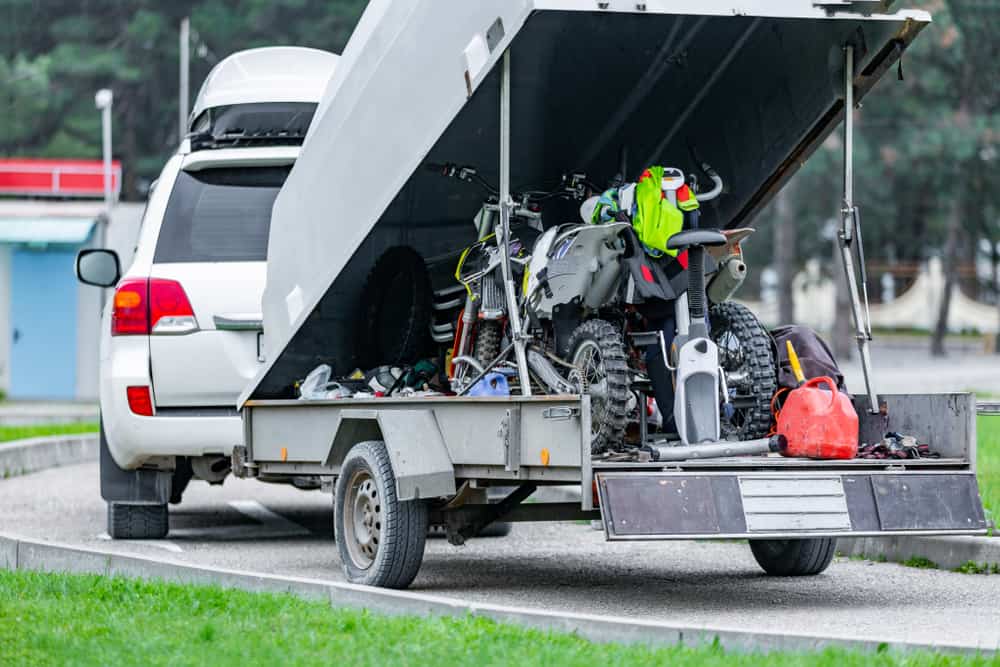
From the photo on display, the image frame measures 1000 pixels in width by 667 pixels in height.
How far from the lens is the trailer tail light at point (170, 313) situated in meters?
10.4

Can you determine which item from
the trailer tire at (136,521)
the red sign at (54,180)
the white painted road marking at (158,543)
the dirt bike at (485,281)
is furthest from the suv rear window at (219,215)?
the red sign at (54,180)

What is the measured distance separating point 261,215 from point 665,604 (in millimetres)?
3984

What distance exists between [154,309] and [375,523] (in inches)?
107

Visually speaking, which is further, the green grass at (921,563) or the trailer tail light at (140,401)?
the trailer tail light at (140,401)

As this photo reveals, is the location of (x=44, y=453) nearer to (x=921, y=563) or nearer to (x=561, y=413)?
(x=921, y=563)

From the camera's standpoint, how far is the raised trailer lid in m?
7.87

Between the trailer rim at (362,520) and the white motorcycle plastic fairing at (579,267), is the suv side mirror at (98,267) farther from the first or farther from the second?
the white motorcycle plastic fairing at (579,267)

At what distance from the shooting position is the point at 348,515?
8594 millimetres

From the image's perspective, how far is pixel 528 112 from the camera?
8.85 metres

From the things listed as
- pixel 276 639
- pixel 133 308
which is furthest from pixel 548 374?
pixel 133 308

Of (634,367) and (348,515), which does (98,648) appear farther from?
(634,367)

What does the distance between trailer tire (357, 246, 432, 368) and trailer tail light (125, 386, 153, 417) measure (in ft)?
5.11

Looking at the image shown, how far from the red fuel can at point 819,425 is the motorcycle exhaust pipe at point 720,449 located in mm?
58

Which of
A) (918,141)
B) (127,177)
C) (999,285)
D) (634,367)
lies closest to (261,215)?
(634,367)
